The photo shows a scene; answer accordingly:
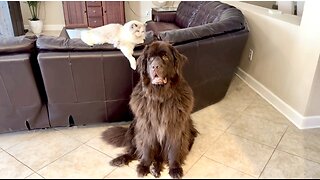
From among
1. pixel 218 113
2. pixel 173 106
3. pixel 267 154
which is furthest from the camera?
pixel 218 113

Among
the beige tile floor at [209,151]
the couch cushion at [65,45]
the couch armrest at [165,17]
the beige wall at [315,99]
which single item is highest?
the couch cushion at [65,45]

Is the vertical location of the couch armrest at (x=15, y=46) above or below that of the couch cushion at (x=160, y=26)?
above

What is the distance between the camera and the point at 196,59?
226 centimetres

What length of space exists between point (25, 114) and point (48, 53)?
22.4 inches

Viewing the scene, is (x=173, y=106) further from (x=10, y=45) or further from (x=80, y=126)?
(x=10, y=45)

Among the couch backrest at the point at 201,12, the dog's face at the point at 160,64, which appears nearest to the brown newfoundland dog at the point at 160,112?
the dog's face at the point at 160,64

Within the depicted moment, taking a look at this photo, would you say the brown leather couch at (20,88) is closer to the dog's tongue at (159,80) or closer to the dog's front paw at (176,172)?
the dog's tongue at (159,80)

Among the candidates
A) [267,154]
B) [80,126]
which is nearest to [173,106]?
[267,154]

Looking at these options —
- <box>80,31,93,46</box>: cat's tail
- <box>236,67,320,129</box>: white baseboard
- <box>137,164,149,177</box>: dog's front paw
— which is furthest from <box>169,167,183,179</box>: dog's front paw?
<box>236,67,320,129</box>: white baseboard

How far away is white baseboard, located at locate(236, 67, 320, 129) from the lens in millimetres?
2375

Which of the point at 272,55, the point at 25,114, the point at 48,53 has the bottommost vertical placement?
the point at 25,114

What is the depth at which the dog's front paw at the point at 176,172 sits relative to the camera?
1.75 meters

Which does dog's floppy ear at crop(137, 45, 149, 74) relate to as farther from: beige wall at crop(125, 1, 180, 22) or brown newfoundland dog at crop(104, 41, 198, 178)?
beige wall at crop(125, 1, 180, 22)

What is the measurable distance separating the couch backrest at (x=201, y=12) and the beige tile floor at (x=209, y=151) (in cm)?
118
